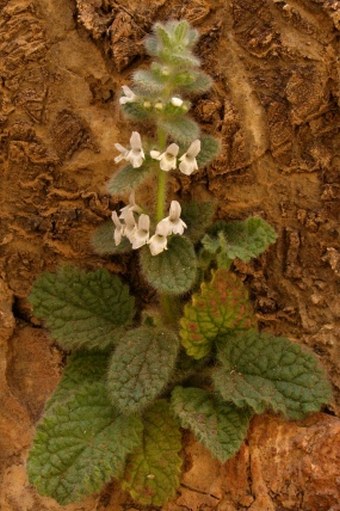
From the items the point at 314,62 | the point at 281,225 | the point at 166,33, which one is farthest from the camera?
the point at 281,225

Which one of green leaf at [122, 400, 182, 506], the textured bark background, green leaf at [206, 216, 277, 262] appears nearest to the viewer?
green leaf at [122, 400, 182, 506]

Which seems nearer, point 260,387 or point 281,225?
point 260,387

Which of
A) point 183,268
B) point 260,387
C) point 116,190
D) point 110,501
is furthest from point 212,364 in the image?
point 116,190

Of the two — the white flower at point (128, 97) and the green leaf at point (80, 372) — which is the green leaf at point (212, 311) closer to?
the green leaf at point (80, 372)

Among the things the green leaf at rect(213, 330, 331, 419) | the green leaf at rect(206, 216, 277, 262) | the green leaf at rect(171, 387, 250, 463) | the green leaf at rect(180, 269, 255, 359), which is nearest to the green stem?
the green leaf at rect(206, 216, 277, 262)

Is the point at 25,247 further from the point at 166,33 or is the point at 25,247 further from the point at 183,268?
the point at 166,33

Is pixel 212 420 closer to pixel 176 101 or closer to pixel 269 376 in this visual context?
pixel 269 376

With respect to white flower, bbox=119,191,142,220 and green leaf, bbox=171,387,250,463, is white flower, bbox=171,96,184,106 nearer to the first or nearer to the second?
white flower, bbox=119,191,142,220
